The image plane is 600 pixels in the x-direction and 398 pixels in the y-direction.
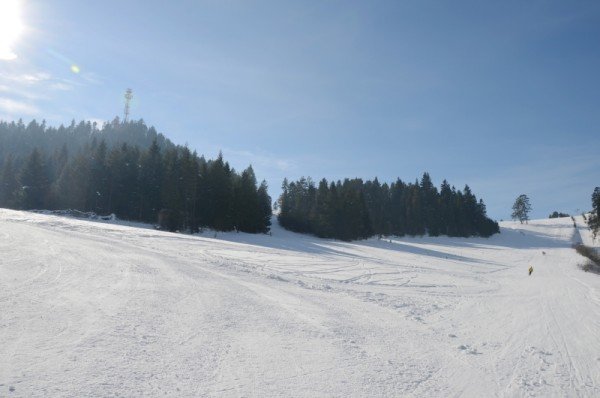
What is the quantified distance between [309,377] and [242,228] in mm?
50068

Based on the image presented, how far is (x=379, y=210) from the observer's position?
95.2 metres

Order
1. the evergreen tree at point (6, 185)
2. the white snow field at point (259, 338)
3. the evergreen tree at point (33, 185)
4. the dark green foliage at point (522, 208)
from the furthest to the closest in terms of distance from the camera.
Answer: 1. the dark green foliage at point (522, 208)
2. the evergreen tree at point (6, 185)
3. the evergreen tree at point (33, 185)
4. the white snow field at point (259, 338)

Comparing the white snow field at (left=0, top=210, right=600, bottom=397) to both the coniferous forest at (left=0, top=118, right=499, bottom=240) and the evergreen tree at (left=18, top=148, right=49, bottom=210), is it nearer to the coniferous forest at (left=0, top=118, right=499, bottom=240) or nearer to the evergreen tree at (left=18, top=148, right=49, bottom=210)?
the coniferous forest at (left=0, top=118, right=499, bottom=240)

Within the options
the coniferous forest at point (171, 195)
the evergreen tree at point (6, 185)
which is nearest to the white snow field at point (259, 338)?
the coniferous forest at point (171, 195)

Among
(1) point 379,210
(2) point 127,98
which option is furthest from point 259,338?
(2) point 127,98

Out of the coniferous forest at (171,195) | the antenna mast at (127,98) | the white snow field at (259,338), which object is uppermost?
the antenna mast at (127,98)

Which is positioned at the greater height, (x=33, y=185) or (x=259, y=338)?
(x=33, y=185)

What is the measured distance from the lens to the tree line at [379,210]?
7006cm

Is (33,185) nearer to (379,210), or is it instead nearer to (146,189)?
(146,189)

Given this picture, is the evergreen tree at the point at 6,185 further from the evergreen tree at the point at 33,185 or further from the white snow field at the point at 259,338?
the white snow field at the point at 259,338

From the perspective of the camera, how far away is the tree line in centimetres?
7006

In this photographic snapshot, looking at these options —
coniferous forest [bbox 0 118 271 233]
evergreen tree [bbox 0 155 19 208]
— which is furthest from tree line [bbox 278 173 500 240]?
evergreen tree [bbox 0 155 19 208]

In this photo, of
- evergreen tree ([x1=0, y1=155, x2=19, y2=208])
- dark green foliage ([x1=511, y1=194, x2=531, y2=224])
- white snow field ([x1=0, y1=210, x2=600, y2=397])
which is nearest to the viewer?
white snow field ([x1=0, y1=210, x2=600, y2=397])

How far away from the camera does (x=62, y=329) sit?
22.5ft
